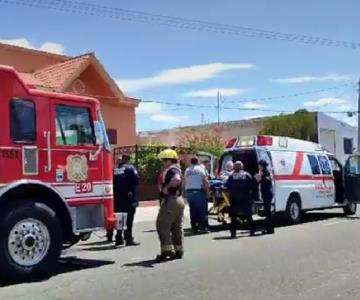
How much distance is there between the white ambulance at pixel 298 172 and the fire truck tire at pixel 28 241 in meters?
7.74

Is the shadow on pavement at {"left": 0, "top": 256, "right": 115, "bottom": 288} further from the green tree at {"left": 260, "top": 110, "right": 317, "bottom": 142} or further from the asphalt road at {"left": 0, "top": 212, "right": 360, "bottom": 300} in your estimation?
the green tree at {"left": 260, "top": 110, "right": 317, "bottom": 142}

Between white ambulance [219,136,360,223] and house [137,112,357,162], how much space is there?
95.2 feet

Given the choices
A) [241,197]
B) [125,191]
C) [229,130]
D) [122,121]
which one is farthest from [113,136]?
[229,130]

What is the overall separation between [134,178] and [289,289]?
17.7 feet

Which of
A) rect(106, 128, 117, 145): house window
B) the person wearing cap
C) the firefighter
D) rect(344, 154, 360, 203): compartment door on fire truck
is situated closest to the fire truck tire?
the firefighter

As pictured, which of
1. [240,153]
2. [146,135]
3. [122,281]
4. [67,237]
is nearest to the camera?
[122,281]

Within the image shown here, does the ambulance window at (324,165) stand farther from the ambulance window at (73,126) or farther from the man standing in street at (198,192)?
the ambulance window at (73,126)

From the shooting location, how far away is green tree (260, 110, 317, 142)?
156 feet

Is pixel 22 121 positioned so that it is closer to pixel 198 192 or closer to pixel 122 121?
pixel 198 192

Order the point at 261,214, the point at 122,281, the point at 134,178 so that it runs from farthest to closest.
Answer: the point at 261,214
the point at 134,178
the point at 122,281

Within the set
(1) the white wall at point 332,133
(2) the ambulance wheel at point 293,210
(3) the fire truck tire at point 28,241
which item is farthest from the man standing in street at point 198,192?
(1) the white wall at point 332,133

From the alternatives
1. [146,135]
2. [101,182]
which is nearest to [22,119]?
[101,182]

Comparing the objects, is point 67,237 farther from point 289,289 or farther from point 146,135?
point 146,135

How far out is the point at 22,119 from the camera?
29.4 feet
